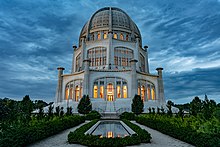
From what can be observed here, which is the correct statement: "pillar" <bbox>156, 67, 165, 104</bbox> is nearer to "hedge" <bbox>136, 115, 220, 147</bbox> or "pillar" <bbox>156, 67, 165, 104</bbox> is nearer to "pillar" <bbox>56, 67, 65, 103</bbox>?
"pillar" <bbox>56, 67, 65, 103</bbox>

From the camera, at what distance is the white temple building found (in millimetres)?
33125

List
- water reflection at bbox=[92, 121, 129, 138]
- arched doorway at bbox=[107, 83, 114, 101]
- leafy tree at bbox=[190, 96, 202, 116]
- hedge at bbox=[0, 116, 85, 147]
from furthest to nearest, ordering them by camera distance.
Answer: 1. arched doorway at bbox=[107, 83, 114, 101]
2. leafy tree at bbox=[190, 96, 202, 116]
3. water reflection at bbox=[92, 121, 129, 138]
4. hedge at bbox=[0, 116, 85, 147]

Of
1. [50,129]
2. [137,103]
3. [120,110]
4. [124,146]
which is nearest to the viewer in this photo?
[124,146]

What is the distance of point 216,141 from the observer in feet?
19.6

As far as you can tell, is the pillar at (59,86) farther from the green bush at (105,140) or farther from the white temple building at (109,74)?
the green bush at (105,140)

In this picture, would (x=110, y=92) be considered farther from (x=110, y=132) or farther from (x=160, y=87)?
(x=110, y=132)

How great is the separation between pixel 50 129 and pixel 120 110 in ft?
66.9

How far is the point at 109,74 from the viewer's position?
113ft

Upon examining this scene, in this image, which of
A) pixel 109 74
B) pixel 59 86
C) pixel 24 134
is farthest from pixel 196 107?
pixel 59 86

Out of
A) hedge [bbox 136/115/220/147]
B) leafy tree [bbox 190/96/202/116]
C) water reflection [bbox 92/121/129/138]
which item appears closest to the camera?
hedge [bbox 136/115/220/147]

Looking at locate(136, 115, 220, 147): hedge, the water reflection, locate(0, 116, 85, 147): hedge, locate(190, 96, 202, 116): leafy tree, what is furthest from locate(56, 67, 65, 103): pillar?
locate(190, 96, 202, 116): leafy tree

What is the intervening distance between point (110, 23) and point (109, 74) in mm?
18418

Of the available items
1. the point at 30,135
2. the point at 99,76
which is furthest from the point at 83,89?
the point at 30,135

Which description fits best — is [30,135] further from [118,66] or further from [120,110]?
[118,66]
